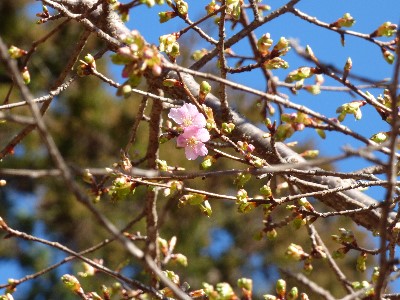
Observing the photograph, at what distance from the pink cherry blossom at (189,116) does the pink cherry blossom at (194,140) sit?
2 cm

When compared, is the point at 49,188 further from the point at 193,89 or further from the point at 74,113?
the point at 193,89

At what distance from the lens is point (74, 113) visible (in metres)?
14.1

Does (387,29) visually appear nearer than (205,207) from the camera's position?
Yes

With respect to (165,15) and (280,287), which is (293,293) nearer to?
(280,287)

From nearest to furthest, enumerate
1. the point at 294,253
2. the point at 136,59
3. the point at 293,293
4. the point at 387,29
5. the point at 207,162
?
the point at 136,59
the point at 293,293
the point at 387,29
the point at 207,162
the point at 294,253

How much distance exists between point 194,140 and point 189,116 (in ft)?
0.20

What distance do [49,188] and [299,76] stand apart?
41.7ft

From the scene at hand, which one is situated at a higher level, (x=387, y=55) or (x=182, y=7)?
(x=182, y=7)

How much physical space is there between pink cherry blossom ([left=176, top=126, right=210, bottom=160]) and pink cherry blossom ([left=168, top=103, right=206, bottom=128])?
0.02 metres

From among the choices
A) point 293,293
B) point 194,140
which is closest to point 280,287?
point 293,293

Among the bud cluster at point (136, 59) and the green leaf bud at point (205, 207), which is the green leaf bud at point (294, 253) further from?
the bud cluster at point (136, 59)

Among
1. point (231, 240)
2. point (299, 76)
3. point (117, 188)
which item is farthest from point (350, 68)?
point (231, 240)

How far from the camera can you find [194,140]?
155 centimetres

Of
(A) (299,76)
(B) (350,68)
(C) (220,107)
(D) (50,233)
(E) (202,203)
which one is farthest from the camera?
(D) (50,233)
